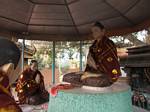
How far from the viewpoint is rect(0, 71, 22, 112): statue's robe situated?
1.18 meters

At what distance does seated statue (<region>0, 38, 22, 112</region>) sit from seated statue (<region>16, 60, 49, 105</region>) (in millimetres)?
2824

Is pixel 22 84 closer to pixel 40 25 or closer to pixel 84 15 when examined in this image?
pixel 40 25

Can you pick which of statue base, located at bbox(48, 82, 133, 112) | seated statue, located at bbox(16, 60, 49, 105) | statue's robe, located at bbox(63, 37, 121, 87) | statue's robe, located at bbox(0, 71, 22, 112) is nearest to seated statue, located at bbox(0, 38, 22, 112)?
statue's robe, located at bbox(0, 71, 22, 112)

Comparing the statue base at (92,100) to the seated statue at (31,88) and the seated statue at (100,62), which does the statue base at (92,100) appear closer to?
the seated statue at (100,62)

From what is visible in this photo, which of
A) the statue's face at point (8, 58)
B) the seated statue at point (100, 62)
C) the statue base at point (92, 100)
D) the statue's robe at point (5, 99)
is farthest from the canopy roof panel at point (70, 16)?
the statue's robe at point (5, 99)

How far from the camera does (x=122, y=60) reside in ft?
15.0

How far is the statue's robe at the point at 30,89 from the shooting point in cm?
414

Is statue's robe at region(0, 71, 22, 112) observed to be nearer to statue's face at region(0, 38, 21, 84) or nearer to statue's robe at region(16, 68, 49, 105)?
statue's face at region(0, 38, 21, 84)

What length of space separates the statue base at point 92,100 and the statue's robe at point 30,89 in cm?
202

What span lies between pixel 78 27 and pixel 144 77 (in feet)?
5.05

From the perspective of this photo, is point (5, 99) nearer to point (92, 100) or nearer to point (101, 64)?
point (92, 100)

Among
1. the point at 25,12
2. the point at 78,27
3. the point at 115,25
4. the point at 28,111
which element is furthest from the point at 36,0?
the point at 28,111

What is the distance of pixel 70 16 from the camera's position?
4.00 m

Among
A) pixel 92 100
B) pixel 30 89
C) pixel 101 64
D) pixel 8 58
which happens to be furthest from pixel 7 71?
pixel 30 89
